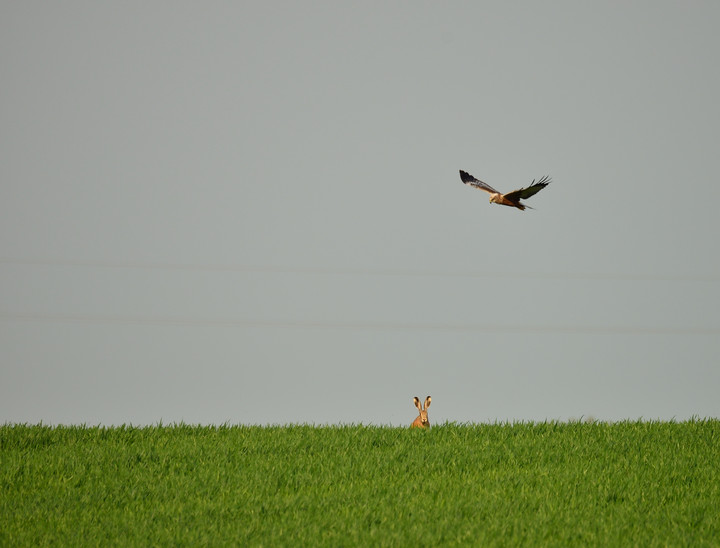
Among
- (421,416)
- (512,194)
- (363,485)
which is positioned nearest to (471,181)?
(512,194)

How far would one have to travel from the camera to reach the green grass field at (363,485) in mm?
10703

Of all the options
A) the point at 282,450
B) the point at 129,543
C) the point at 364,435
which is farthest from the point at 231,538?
the point at 364,435

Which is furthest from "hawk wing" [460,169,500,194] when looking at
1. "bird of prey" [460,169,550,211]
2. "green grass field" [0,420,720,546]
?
"green grass field" [0,420,720,546]

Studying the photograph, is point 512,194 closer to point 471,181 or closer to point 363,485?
point 471,181

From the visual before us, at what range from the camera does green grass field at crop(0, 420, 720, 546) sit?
35.1ft

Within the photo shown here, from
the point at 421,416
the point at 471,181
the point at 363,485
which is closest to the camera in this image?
the point at 363,485

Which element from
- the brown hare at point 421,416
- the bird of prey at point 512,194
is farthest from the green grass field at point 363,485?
the bird of prey at point 512,194

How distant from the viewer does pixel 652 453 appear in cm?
1440

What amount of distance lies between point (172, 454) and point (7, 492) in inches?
102

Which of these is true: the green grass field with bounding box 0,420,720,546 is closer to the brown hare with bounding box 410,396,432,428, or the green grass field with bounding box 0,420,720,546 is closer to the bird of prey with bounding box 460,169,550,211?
the brown hare with bounding box 410,396,432,428

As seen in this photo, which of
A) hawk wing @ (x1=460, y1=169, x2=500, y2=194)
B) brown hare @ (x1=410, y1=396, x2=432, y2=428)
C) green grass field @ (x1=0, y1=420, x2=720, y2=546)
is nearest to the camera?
green grass field @ (x1=0, y1=420, x2=720, y2=546)

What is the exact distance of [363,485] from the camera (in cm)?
1257

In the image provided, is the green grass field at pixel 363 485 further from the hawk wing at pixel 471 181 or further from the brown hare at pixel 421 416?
the hawk wing at pixel 471 181

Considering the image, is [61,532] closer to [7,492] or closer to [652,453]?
[7,492]
